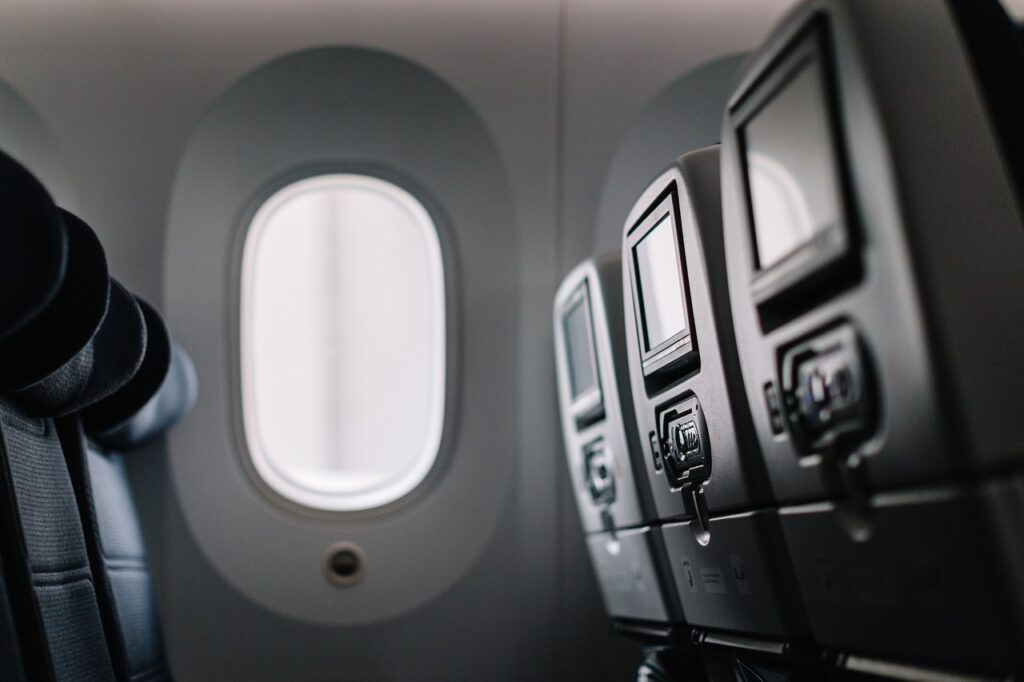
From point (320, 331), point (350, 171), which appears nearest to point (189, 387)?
point (320, 331)

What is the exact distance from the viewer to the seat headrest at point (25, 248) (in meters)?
1.23

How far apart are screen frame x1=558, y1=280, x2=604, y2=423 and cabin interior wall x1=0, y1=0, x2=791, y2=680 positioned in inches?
18.7

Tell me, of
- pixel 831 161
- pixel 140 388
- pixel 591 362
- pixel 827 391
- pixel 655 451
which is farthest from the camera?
pixel 591 362

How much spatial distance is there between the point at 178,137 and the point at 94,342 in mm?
1695

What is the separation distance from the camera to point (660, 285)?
74.4 inches

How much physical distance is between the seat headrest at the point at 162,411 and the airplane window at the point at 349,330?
0.46 m

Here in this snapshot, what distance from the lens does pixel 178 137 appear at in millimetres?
3412

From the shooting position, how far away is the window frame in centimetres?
348

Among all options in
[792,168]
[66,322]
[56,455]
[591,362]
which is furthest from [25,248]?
[591,362]

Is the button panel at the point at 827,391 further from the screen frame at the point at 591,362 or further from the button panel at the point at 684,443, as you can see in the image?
the screen frame at the point at 591,362

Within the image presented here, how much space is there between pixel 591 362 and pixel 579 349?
0.24 m

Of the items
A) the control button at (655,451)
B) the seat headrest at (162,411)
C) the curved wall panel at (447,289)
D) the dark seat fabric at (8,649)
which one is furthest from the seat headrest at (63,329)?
the curved wall panel at (447,289)

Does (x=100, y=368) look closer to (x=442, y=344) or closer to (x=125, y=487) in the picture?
(x=125, y=487)

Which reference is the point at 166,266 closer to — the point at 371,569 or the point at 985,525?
the point at 371,569
